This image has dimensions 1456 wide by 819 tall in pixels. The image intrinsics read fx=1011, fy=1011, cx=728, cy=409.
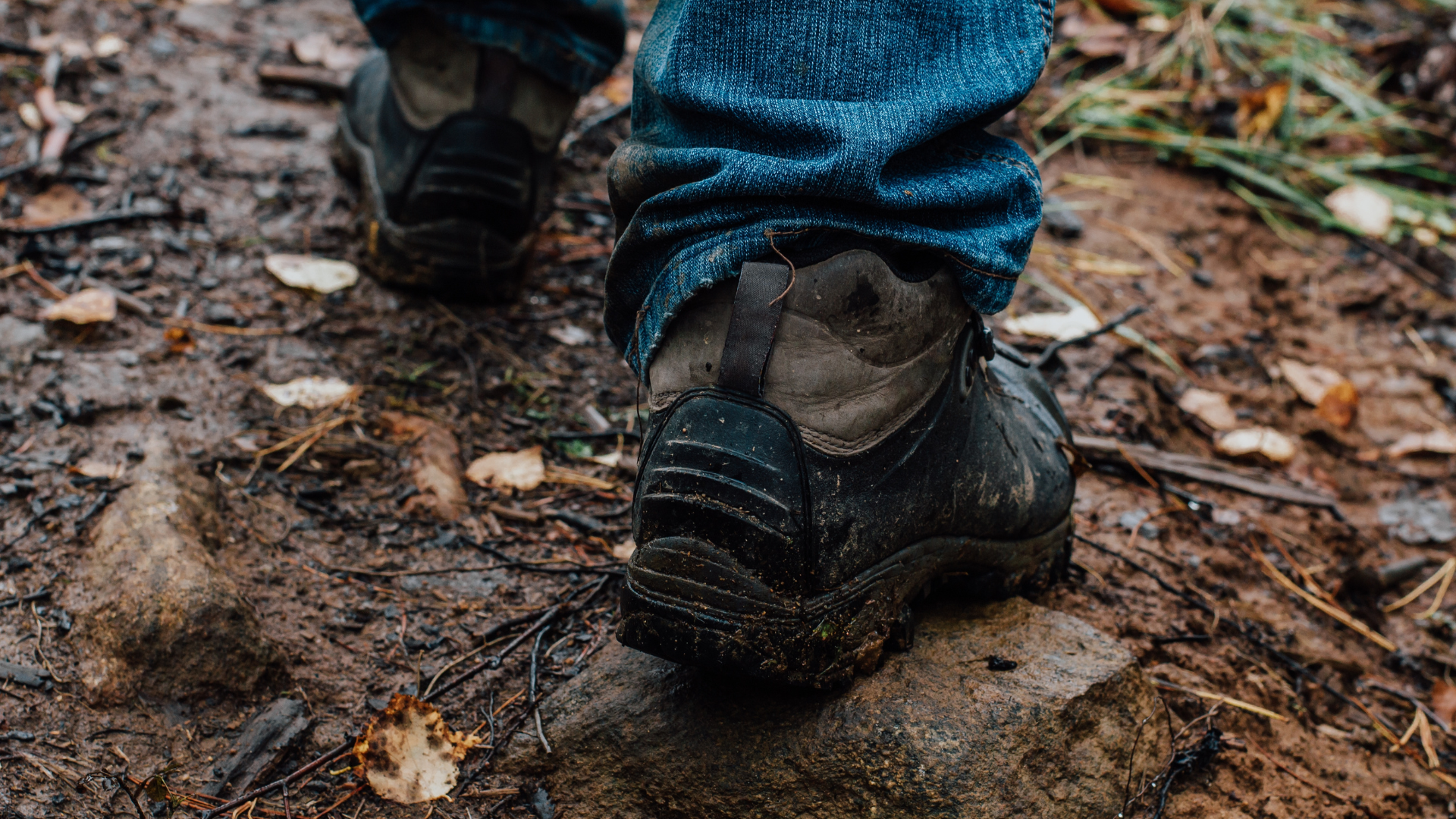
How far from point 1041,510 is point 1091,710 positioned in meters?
0.27

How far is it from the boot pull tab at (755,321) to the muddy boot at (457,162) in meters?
1.05

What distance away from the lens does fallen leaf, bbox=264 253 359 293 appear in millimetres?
2051

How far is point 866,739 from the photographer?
1.11m

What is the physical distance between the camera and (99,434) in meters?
1.53

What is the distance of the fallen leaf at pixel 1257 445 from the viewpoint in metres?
2.14

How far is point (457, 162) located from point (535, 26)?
304mm

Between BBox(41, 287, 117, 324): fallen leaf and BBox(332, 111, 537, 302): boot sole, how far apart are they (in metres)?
0.47

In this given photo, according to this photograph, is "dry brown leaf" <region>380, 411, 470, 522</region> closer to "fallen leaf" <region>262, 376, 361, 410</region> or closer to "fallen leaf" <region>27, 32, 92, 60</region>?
"fallen leaf" <region>262, 376, 361, 410</region>

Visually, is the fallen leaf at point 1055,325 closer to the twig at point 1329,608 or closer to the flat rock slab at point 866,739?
the twig at point 1329,608

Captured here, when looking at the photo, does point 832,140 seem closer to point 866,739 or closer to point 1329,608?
point 866,739

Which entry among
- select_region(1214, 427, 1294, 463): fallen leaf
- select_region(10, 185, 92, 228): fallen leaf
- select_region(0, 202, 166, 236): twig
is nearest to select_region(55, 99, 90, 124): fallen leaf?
select_region(10, 185, 92, 228): fallen leaf

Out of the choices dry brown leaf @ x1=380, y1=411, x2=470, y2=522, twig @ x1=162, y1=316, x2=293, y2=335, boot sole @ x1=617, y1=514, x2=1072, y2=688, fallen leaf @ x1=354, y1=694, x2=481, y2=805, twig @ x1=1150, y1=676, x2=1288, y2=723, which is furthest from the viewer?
twig @ x1=162, y1=316, x2=293, y2=335

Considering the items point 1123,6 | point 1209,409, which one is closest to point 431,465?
point 1209,409

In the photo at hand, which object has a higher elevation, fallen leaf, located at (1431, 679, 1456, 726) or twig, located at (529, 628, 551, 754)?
twig, located at (529, 628, 551, 754)
